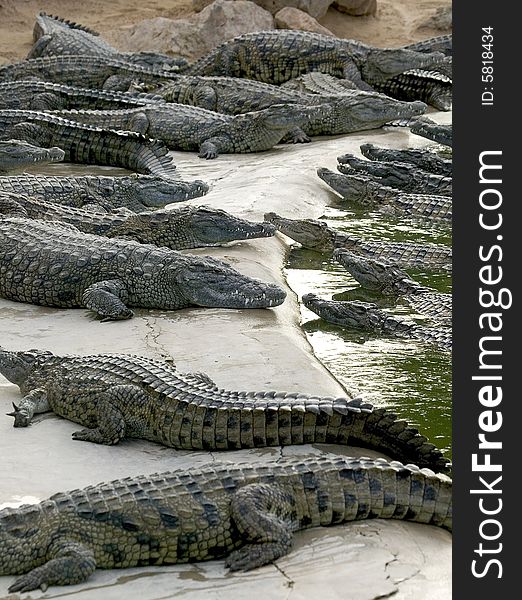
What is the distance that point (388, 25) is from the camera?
58.9ft

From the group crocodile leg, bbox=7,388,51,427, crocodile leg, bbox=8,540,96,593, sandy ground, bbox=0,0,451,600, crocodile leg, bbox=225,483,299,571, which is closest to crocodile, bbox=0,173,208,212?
sandy ground, bbox=0,0,451,600

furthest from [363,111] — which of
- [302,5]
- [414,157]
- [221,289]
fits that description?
[221,289]

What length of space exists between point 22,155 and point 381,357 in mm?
4726

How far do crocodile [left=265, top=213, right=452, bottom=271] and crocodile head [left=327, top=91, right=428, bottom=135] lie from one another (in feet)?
12.4

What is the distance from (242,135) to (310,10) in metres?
5.67

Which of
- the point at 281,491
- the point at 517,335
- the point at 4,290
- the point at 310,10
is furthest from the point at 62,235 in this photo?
the point at 310,10

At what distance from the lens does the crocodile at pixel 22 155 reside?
10.4 m

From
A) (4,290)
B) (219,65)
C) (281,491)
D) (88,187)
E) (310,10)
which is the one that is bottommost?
(281,491)

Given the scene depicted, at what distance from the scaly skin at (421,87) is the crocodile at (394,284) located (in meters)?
6.40

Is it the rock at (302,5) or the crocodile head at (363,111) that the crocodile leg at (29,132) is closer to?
the crocodile head at (363,111)

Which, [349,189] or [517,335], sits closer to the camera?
[517,335]

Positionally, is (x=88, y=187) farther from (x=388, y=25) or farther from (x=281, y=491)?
(x=388, y=25)

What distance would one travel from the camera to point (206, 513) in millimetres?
4469

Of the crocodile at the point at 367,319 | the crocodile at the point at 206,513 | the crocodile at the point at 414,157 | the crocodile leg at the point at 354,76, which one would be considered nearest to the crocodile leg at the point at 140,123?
the crocodile at the point at 414,157
